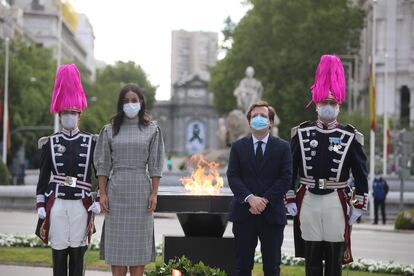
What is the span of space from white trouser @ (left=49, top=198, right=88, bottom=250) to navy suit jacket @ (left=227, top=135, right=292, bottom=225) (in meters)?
1.57

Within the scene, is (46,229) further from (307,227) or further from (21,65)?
(21,65)

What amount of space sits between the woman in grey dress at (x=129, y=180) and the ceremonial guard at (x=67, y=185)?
0.27 metres

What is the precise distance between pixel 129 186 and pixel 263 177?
138cm

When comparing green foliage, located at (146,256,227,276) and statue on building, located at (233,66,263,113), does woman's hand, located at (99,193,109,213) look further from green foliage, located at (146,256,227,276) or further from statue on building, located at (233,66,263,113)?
statue on building, located at (233,66,263,113)

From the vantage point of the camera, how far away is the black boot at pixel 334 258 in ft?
30.8

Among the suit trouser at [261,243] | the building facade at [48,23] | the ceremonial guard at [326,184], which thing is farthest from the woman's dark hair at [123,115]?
the building facade at [48,23]

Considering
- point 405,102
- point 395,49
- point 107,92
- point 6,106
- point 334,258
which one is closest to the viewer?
point 334,258

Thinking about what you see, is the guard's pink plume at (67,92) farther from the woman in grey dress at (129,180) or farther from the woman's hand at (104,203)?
the woman's hand at (104,203)

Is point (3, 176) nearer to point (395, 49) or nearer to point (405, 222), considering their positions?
point (405, 222)

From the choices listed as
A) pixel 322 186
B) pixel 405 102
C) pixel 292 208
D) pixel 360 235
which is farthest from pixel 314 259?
pixel 405 102

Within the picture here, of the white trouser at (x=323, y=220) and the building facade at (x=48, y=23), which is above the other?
the building facade at (x=48, y=23)

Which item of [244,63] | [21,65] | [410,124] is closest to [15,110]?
[21,65]

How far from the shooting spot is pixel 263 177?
9.33m

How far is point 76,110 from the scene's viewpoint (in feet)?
32.0
